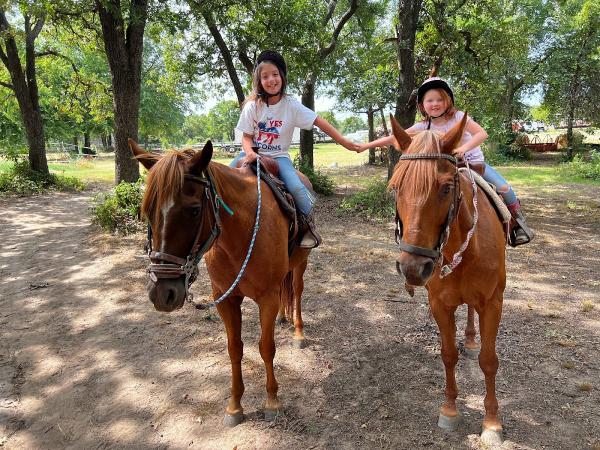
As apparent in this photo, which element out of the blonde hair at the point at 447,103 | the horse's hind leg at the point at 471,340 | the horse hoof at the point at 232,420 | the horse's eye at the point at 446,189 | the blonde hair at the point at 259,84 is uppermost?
the blonde hair at the point at 259,84

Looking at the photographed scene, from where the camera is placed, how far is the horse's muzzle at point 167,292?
7.10 feet

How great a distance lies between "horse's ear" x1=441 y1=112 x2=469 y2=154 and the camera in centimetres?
210

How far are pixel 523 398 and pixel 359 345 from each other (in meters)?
1.58

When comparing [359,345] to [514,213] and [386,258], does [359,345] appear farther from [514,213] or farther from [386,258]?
[386,258]

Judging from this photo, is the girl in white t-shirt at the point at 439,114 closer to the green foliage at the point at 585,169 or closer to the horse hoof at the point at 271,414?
the horse hoof at the point at 271,414

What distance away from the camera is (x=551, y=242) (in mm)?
8008

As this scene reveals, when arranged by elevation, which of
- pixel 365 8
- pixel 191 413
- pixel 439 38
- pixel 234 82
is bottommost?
pixel 191 413

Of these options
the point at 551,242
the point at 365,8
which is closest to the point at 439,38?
the point at 365,8

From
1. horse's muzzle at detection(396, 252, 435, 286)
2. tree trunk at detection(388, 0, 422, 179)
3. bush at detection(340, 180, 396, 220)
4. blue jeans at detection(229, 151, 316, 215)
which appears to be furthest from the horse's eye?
bush at detection(340, 180, 396, 220)

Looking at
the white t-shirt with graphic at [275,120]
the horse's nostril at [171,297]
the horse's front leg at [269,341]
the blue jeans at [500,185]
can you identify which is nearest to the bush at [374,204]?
the blue jeans at [500,185]

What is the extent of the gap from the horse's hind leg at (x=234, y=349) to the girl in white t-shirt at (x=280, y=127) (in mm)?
910

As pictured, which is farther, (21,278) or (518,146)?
(518,146)

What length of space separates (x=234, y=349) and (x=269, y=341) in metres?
0.32

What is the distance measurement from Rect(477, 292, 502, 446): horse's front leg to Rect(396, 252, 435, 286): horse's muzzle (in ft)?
3.38
